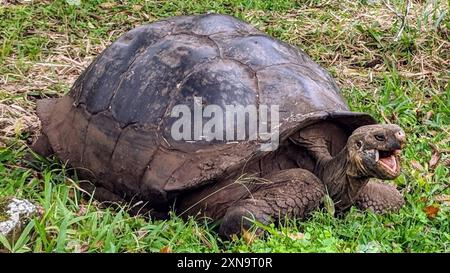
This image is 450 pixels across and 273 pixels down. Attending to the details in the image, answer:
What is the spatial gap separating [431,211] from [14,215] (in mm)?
2050

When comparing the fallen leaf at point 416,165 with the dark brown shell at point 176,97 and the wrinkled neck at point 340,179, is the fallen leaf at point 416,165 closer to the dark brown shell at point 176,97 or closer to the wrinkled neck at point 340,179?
the dark brown shell at point 176,97

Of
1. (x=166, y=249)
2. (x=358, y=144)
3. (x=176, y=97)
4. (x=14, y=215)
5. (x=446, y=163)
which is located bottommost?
(x=446, y=163)

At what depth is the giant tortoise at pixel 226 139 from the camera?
3.48 m

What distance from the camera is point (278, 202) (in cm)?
342

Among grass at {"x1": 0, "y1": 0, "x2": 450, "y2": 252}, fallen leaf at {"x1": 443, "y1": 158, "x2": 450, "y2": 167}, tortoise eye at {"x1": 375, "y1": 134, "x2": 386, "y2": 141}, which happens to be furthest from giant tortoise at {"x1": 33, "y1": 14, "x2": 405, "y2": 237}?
fallen leaf at {"x1": 443, "y1": 158, "x2": 450, "y2": 167}

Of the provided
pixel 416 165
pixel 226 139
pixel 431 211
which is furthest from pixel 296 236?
pixel 416 165

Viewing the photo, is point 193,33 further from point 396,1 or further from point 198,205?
point 396,1

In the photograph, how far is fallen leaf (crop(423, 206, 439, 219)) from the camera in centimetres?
363

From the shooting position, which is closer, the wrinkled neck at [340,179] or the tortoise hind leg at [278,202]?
the tortoise hind leg at [278,202]

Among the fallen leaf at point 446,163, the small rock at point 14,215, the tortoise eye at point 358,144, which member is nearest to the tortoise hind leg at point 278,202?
the tortoise eye at point 358,144

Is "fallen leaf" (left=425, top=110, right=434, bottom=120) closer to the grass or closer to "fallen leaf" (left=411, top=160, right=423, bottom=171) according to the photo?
the grass

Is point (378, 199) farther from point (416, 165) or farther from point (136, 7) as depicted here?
point (136, 7)

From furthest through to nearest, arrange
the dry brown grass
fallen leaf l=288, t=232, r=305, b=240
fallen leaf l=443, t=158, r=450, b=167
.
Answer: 1. the dry brown grass
2. fallen leaf l=443, t=158, r=450, b=167
3. fallen leaf l=288, t=232, r=305, b=240

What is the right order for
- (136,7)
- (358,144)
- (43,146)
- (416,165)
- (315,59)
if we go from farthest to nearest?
1. (136,7)
2. (315,59)
3. (43,146)
4. (416,165)
5. (358,144)
